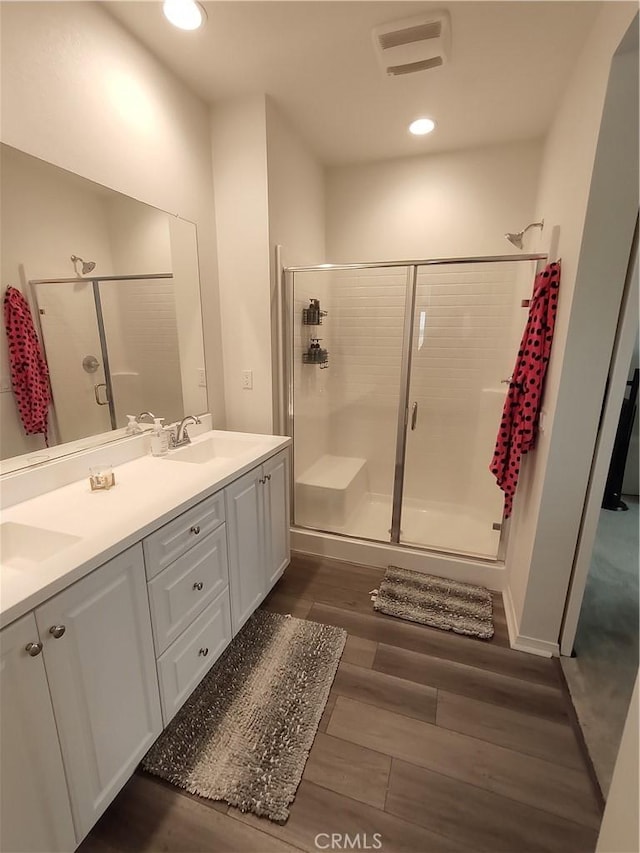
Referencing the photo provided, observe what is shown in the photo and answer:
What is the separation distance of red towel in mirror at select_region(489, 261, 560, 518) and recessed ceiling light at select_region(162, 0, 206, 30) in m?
1.83

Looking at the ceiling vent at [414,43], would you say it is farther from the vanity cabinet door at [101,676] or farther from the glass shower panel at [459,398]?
the vanity cabinet door at [101,676]

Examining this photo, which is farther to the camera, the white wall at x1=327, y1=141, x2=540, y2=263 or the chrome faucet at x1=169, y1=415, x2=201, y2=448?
the white wall at x1=327, y1=141, x2=540, y2=263

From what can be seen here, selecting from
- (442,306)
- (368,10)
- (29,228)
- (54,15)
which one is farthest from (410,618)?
(54,15)

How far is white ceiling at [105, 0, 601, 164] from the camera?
5.04ft

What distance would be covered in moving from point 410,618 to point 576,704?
76 cm

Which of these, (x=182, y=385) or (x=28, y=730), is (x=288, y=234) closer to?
(x=182, y=385)

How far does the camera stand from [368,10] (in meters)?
1.54

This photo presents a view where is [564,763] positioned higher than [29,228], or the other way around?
[29,228]

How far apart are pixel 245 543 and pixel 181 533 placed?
503 millimetres

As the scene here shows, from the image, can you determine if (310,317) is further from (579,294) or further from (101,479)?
(101,479)

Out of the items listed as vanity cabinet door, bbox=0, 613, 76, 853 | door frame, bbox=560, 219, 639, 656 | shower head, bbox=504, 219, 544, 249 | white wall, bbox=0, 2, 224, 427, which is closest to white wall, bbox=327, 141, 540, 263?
shower head, bbox=504, 219, 544, 249

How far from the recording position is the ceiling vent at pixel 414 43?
1581mm

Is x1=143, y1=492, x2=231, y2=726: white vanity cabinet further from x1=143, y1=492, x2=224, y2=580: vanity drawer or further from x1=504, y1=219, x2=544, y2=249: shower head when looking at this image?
x1=504, y1=219, x2=544, y2=249: shower head
